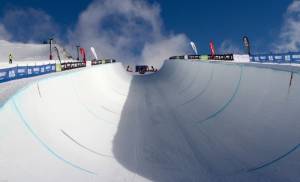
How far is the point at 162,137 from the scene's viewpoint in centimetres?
1055

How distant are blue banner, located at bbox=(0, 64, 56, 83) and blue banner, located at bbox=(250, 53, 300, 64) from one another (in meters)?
22.3

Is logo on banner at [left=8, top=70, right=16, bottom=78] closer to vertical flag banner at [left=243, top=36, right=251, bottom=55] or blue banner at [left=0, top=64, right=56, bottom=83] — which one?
blue banner at [left=0, top=64, right=56, bottom=83]

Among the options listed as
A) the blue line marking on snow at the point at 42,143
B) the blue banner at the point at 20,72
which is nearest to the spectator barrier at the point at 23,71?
the blue banner at the point at 20,72

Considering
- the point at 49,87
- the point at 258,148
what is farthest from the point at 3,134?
the point at 258,148

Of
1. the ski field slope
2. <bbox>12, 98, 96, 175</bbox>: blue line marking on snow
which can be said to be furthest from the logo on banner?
<bbox>12, 98, 96, 175</bbox>: blue line marking on snow

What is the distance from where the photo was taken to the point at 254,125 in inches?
358

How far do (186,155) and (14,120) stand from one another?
204 inches

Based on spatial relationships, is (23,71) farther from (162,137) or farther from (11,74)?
(162,137)

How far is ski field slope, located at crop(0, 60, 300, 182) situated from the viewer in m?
6.93

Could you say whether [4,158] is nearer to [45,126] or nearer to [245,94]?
[45,126]

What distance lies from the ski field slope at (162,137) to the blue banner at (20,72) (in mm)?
8452

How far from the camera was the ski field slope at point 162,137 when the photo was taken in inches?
273

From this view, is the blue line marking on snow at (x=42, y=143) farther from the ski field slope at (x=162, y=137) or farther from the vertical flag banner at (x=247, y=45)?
the vertical flag banner at (x=247, y=45)

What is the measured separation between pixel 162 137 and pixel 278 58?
21.5 metres
